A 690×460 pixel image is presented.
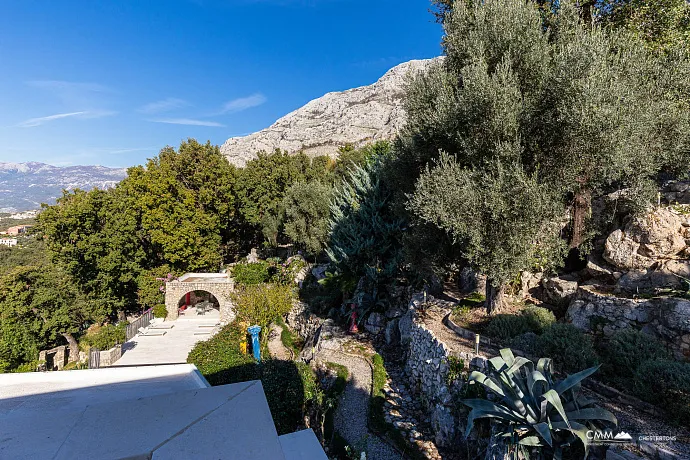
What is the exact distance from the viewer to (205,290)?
20375 millimetres

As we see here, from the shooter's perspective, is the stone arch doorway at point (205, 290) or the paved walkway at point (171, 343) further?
the stone arch doorway at point (205, 290)

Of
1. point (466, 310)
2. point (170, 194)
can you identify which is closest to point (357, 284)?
point (466, 310)

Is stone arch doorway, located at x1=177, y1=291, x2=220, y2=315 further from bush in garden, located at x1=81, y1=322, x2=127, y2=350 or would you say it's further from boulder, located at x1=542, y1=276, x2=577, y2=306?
boulder, located at x1=542, y1=276, x2=577, y2=306

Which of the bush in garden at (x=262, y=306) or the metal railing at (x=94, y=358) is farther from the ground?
the bush in garden at (x=262, y=306)

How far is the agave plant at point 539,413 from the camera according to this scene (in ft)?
15.2

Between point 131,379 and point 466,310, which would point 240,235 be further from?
point 131,379

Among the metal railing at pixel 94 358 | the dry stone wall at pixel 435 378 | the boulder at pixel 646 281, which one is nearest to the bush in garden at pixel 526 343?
the dry stone wall at pixel 435 378

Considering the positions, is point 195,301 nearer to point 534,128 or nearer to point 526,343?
point 526,343

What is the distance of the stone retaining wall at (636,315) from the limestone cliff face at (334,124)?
49.5 metres

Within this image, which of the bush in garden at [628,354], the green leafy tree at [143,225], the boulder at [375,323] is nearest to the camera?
the bush in garden at [628,354]

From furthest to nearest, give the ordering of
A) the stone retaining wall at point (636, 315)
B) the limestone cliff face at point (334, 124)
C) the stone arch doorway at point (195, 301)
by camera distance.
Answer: the limestone cliff face at point (334, 124), the stone arch doorway at point (195, 301), the stone retaining wall at point (636, 315)

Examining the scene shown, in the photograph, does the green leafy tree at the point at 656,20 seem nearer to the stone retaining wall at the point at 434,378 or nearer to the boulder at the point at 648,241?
the boulder at the point at 648,241

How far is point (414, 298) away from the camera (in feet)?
41.7

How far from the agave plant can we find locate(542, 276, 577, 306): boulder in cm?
469
